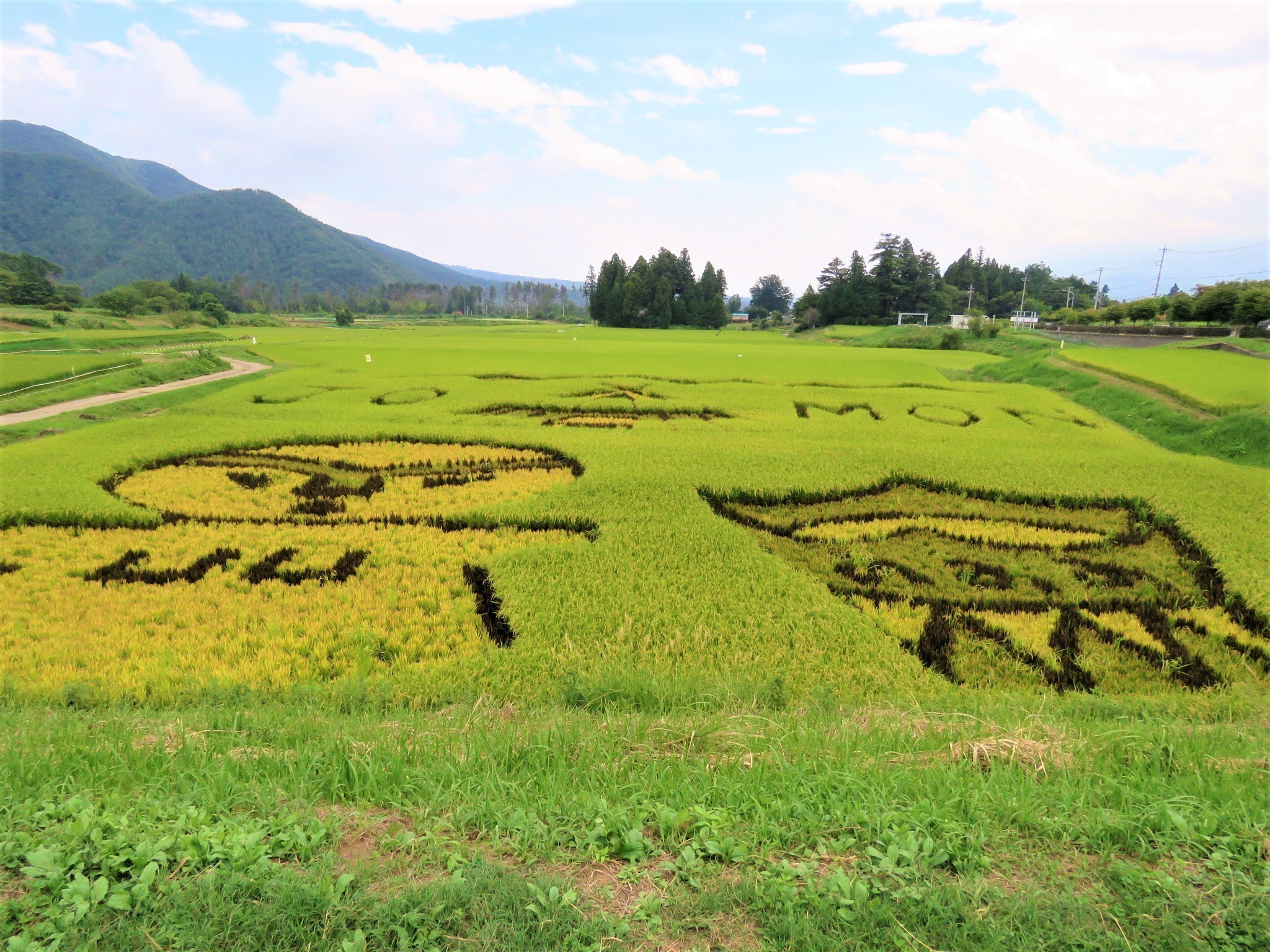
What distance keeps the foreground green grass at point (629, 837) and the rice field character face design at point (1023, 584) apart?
179 centimetres

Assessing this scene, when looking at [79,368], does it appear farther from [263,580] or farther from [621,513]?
[621,513]

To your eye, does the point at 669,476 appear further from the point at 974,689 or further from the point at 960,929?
the point at 960,929

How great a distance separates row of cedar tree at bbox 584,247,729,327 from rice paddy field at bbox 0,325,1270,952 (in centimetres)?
6852

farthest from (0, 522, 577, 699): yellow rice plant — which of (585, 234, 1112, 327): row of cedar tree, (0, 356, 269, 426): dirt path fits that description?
(585, 234, 1112, 327): row of cedar tree

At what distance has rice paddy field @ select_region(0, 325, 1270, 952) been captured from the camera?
2.37m

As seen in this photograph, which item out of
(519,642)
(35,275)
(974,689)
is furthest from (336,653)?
(35,275)

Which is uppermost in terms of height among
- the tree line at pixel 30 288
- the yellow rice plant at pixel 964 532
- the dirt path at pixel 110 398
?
the tree line at pixel 30 288

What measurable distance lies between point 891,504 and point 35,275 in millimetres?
74680

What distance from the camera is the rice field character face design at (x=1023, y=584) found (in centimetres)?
550

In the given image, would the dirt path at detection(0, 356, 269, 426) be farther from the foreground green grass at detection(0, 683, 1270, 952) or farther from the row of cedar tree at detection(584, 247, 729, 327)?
the row of cedar tree at detection(584, 247, 729, 327)

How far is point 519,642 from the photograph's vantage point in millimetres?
5414

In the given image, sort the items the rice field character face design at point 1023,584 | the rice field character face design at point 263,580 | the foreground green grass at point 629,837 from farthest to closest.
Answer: the rice field character face design at point 1023,584 < the rice field character face design at point 263,580 < the foreground green grass at point 629,837

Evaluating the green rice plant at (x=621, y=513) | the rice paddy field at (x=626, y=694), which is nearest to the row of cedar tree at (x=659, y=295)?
the green rice plant at (x=621, y=513)

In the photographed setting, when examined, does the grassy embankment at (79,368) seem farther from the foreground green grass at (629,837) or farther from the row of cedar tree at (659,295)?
the row of cedar tree at (659,295)
